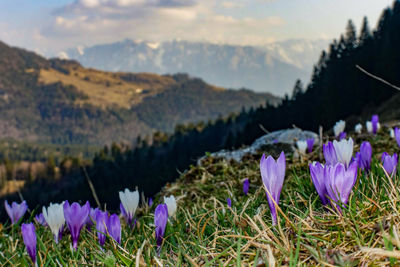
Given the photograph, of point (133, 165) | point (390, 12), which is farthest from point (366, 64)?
point (133, 165)

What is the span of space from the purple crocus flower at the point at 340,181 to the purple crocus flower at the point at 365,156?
973 mm

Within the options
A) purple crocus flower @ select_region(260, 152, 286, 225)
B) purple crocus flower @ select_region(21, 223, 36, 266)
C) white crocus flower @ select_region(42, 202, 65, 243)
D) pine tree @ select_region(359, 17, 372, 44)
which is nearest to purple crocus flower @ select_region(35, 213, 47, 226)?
white crocus flower @ select_region(42, 202, 65, 243)

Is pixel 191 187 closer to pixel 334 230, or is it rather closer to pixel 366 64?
pixel 334 230

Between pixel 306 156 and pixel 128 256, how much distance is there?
3.03 m

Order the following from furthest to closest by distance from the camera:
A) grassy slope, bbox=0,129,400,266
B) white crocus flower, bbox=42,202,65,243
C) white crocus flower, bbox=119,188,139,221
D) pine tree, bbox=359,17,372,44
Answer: pine tree, bbox=359,17,372,44 → white crocus flower, bbox=119,188,139,221 → white crocus flower, bbox=42,202,65,243 → grassy slope, bbox=0,129,400,266

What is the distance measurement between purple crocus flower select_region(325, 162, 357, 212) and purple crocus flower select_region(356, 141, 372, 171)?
973 millimetres

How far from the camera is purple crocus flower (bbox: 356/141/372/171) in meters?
2.79

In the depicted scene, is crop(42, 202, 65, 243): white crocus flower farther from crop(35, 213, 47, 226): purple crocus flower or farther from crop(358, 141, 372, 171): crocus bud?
crop(358, 141, 372, 171): crocus bud

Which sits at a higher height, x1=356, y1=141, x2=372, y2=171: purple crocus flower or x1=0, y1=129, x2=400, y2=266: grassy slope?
x1=356, y1=141, x2=372, y2=171: purple crocus flower

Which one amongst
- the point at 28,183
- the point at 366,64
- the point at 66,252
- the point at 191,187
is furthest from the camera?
the point at 28,183

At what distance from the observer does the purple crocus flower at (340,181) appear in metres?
1.87

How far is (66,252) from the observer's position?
268 cm

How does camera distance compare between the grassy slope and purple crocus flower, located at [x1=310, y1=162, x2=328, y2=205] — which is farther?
purple crocus flower, located at [x1=310, y1=162, x2=328, y2=205]

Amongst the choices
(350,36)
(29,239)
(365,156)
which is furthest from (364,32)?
(29,239)
